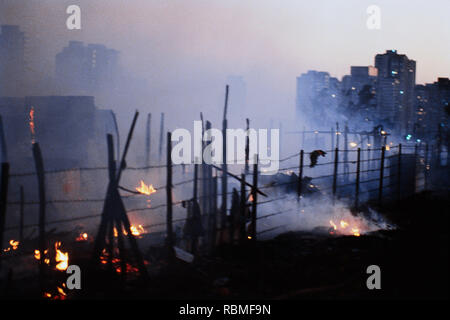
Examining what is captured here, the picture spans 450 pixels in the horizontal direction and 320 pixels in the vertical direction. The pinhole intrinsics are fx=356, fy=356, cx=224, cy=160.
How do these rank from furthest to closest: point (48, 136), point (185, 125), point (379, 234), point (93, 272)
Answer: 1. point (185, 125)
2. point (48, 136)
3. point (379, 234)
4. point (93, 272)

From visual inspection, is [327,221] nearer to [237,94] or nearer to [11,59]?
[11,59]

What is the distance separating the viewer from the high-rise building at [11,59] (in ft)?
110

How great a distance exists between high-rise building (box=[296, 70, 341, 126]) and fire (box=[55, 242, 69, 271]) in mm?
51186

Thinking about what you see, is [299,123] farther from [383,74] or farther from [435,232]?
[435,232]

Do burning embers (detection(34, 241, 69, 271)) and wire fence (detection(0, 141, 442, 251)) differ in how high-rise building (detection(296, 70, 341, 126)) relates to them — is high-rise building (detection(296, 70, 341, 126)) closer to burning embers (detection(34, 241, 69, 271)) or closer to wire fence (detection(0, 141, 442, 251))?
wire fence (detection(0, 141, 442, 251))

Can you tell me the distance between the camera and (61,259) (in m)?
7.69

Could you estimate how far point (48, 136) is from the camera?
2142cm

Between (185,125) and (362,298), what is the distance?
49234 mm

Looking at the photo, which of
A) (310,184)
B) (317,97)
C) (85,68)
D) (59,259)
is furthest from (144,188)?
(317,97)

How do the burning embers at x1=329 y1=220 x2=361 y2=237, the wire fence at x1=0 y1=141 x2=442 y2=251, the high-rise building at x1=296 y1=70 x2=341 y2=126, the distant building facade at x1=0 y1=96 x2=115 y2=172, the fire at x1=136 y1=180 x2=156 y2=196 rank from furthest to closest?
the high-rise building at x1=296 y1=70 x2=341 y2=126 < the fire at x1=136 y1=180 x2=156 y2=196 < the distant building facade at x1=0 y1=96 x2=115 y2=172 < the burning embers at x1=329 y1=220 x2=361 y2=237 < the wire fence at x1=0 y1=141 x2=442 y2=251

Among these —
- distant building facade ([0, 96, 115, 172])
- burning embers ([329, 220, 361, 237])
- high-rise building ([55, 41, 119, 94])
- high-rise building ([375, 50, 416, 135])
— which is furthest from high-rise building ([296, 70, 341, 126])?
burning embers ([329, 220, 361, 237])

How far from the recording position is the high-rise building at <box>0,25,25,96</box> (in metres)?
33.5

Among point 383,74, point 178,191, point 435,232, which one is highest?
point 383,74
